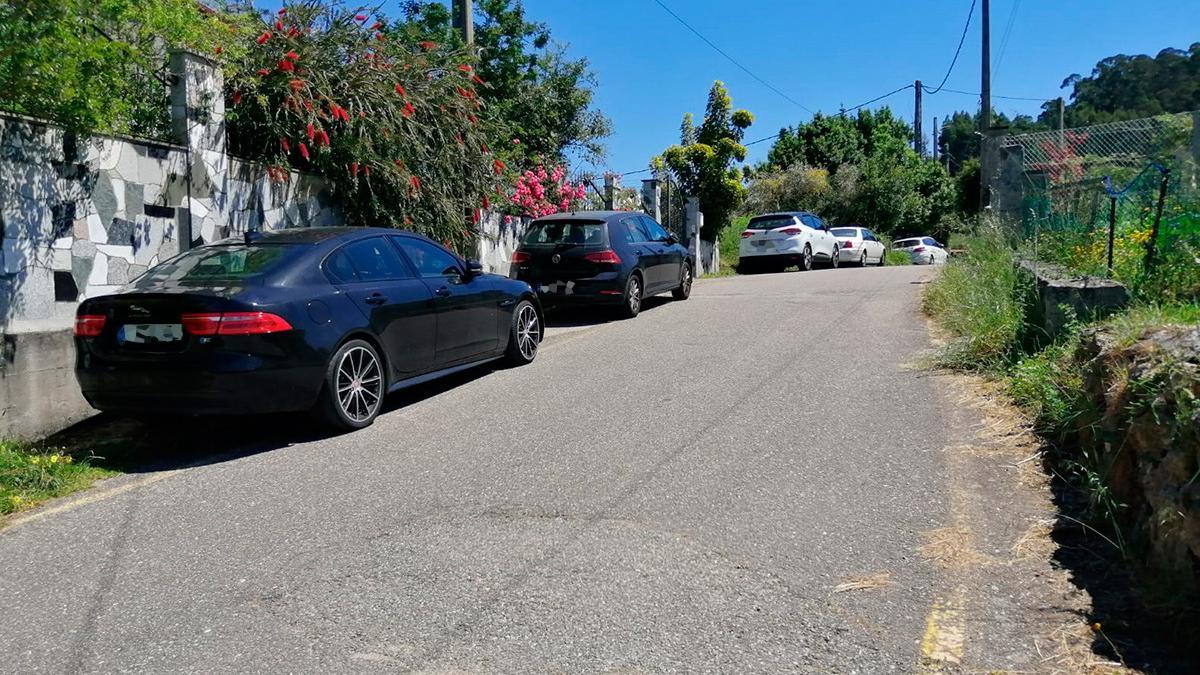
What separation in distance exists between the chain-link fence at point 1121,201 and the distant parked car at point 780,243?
31.5 ft

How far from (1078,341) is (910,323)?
19.1 ft

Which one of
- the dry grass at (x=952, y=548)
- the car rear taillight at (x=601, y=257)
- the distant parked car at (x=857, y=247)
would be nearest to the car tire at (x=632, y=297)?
the car rear taillight at (x=601, y=257)

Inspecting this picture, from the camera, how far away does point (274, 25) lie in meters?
10.7

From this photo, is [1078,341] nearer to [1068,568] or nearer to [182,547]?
[1068,568]

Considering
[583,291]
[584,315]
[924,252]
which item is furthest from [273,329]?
[924,252]

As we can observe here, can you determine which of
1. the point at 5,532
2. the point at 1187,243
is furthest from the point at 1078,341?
the point at 5,532

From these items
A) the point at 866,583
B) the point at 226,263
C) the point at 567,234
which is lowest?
the point at 866,583

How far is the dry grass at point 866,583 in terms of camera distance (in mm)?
3977

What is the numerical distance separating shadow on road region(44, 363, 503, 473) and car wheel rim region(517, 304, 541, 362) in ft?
5.97

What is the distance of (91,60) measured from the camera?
23.2 ft

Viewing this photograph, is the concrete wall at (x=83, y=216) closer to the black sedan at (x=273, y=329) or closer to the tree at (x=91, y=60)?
the tree at (x=91, y=60)

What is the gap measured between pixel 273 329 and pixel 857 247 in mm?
24947

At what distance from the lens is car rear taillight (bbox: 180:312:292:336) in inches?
243

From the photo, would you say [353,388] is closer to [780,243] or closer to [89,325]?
[89,325]
